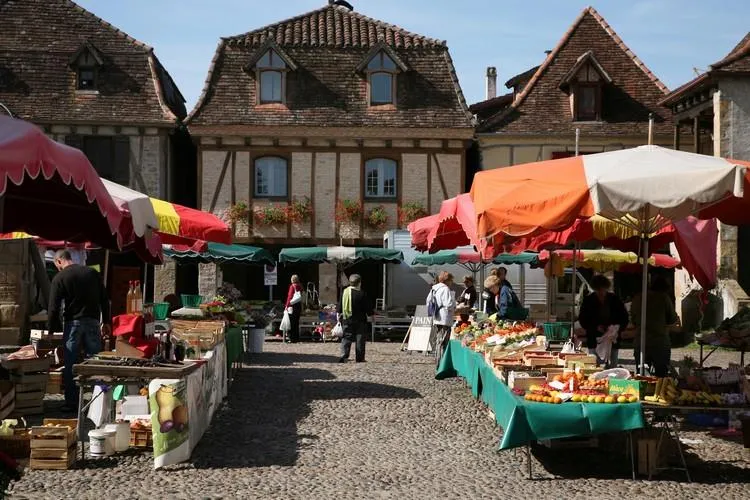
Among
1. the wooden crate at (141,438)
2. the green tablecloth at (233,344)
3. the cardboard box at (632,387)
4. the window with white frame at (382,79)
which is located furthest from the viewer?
the window with white frame at (382,79)

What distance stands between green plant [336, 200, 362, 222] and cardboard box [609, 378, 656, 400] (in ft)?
71.8

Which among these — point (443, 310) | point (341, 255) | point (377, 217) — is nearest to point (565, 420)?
point (443, 310)

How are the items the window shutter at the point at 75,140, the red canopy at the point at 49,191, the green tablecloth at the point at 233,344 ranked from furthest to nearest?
the window shutter at the point at 75,140, the green tablecloth at the point at 233,344, the red canopy at the point at 49,191

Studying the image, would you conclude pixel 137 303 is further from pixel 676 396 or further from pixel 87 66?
pixel 87 66

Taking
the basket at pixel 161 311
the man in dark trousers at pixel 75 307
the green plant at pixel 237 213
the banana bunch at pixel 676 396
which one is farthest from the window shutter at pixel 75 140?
the banana bunch at pixel 676 396

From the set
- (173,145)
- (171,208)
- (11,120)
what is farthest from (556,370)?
(173,145)

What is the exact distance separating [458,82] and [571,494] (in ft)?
79.9

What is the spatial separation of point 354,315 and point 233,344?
3198 millimetres

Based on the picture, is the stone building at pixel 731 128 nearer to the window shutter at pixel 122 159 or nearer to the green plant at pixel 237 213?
the green plant at pixel 237 213

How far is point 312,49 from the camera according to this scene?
1236 inches

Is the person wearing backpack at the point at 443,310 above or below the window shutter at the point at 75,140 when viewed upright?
below

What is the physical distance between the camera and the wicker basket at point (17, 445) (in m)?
8.65

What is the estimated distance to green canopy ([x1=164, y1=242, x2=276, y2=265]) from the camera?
2359 cm

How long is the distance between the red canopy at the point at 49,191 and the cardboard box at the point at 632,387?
4.14 meters
